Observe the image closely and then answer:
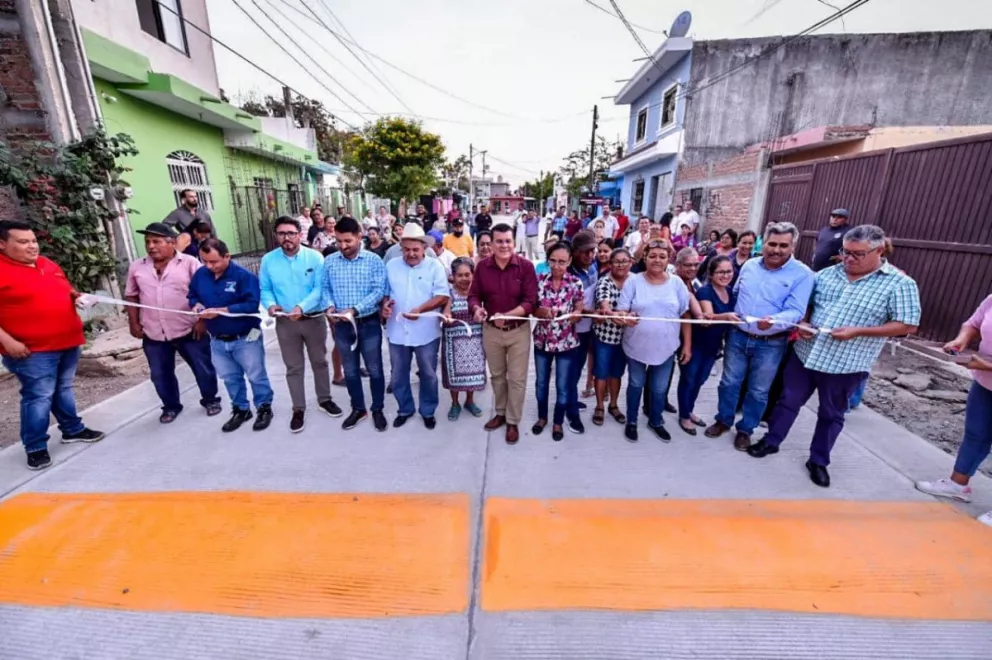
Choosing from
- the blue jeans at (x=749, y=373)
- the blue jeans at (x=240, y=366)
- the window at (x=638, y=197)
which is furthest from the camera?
the window at (x=638, y=197)

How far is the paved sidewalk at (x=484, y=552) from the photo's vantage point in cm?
200

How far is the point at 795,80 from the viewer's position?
13547 millimetres

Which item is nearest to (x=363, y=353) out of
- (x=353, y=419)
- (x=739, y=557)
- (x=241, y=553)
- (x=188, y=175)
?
(x=353, y=419)

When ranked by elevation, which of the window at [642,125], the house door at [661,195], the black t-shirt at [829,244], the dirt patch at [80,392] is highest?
the window at [642,125]

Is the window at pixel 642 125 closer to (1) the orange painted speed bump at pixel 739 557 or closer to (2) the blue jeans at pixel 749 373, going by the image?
(2) the blue jeans at pixel 749 373

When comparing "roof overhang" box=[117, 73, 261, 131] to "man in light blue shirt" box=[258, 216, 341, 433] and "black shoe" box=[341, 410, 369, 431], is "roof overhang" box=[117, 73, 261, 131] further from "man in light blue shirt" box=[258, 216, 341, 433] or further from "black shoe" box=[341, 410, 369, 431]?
"black shoe" box=[341, 410, 369, 431]

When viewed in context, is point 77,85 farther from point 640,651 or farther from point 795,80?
point 795,80

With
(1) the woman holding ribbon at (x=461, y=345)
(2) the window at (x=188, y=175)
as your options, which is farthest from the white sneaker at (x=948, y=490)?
(2) the window at (x=188, y=175)

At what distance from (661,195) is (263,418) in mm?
15962

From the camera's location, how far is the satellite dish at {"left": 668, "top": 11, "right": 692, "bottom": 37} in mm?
13773

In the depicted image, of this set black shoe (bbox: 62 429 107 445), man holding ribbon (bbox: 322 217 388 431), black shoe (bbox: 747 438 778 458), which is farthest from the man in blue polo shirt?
black shoe (bbox: 747 438 778 458)

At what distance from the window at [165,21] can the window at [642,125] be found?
50.8 ft

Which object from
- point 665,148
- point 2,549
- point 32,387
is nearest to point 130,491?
point 2,549

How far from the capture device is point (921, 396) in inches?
177
